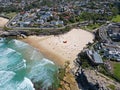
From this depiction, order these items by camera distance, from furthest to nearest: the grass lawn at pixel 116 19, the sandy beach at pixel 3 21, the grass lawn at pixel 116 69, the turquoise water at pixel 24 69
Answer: the sandy beach at pixel 3 21 < the grass lawn at pixel 116 19 < the grass lawn at pixel 116 69 < the turquoise water at pixel 24 69

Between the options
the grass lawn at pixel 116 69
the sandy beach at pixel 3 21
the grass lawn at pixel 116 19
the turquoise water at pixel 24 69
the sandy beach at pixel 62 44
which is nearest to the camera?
the turquoise water at pixel 24 69

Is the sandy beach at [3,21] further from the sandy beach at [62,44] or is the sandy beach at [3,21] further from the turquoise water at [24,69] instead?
the turquoise water at [24,69]

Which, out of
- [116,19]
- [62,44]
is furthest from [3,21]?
[116,19]

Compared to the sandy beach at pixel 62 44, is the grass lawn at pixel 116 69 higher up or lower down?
higher up

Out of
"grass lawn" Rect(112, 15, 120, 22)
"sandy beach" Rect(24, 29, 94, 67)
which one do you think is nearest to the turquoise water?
"sandy beach" Rect(24, 29, 94, 67)

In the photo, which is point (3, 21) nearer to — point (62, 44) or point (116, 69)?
point (62, 44)

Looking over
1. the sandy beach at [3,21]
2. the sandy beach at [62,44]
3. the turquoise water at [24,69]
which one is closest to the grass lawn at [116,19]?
the sandy beach at [62,44]
